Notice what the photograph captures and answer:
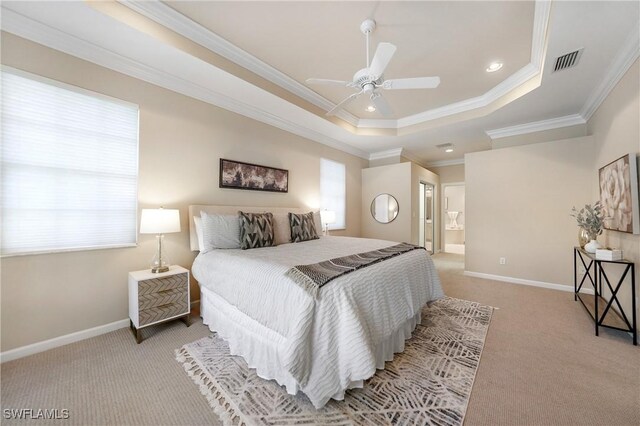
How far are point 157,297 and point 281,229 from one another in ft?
5.16

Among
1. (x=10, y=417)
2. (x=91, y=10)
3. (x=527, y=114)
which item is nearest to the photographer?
(x=10, y=417)

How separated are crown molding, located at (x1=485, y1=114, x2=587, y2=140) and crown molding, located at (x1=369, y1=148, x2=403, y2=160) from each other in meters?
1.77

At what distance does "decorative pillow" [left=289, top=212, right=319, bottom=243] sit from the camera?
3.43m

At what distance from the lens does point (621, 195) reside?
8.06 feet

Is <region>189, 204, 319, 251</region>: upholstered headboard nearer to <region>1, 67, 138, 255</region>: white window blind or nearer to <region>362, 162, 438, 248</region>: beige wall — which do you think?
<region>1, 67, 138, 255</region>: white window blind

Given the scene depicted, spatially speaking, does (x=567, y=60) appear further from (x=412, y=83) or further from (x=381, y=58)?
(x=381, y=58)

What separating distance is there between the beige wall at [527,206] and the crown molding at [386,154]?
1549 millimetres

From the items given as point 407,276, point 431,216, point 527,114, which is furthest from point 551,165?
point 407,276

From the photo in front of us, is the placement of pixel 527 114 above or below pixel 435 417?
above

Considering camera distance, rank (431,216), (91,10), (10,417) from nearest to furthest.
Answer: (10,417), (91,10), (431,216)

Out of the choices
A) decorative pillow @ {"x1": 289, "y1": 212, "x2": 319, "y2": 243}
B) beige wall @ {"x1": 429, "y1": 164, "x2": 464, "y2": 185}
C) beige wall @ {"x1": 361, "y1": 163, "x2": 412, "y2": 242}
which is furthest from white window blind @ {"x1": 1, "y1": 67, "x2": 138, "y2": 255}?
beige wall @ {"x1": 429, "y1": 164, "x2": 464, "y2": 185}

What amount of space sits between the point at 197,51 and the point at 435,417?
365 cm

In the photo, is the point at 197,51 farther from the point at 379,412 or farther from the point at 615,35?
the point at 615,35

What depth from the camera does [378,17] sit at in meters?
2.22
